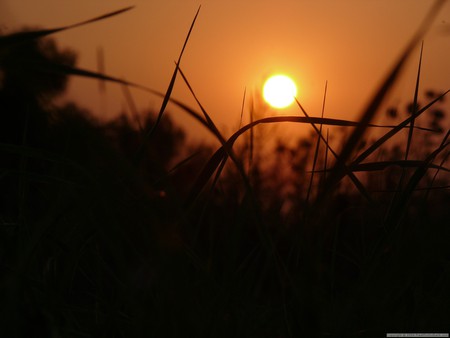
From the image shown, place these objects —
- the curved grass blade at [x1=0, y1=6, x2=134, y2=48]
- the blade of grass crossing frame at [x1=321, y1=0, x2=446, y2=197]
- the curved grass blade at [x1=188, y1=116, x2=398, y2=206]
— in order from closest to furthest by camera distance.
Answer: the blade of grass crossing frame at [x1=321, y1=0, x2=446, y2=197], the curved grass blade at [x1=0, y1=6, x2=134, y2=48], the curved grass blade at [x1=188, y1=116, x2=398, y2=206]

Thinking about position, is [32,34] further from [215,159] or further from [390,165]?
[390,165]

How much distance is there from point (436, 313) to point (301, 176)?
601mm

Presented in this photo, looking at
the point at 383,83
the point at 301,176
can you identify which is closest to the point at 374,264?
the point at 383,83

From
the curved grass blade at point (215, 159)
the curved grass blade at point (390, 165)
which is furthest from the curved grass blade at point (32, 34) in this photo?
the curved grass blade at point (390, 165)

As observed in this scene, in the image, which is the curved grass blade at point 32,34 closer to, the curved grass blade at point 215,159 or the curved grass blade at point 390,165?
the curved grass blade at point 215,159

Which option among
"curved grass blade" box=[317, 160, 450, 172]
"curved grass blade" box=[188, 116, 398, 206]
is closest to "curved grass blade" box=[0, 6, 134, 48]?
"curved grass blade" box=[188, 116, 398, 206]

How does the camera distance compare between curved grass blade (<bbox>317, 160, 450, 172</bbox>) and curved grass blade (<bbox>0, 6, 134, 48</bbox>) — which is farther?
curved grass blade (<bbox>317, 160, 450, 172</bbox>)

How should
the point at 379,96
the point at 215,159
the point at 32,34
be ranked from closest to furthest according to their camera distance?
the point at 379,96 < the point at 32,34 < the point at 215,159

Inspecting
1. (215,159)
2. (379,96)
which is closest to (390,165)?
(215,159)

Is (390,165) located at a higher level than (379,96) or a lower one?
higher

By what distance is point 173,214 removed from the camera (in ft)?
2.02

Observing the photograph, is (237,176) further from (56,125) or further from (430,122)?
(430,122)

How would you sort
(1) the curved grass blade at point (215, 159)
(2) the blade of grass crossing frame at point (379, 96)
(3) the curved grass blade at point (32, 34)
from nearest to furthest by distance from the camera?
(2) the blade of grass crossing frame at point (379, 96) < (3) the curved grass blade at point (32, 34) < (1) the curved grass blade at point (215, 159)

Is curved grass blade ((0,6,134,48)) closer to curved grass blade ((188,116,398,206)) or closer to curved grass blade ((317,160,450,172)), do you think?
curved grass blade ((188,116,398,206))
